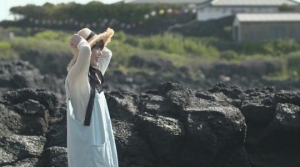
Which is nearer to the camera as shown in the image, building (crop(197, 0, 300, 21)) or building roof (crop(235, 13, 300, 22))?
building roof (crop(235, 13, 300, 22))

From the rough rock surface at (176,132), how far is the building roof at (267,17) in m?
38.4

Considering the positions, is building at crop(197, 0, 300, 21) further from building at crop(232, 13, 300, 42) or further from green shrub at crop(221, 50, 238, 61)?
green shrub at crop(221, 50, 238, 61)

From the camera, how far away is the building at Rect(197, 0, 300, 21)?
2047 inches

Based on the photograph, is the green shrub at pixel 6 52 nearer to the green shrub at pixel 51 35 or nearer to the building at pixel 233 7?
the green shrub at pixel 51 35

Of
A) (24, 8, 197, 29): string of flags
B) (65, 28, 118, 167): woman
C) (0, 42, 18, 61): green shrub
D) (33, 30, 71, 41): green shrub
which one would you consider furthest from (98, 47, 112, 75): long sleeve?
(24, 8, 197, 29): string of flags

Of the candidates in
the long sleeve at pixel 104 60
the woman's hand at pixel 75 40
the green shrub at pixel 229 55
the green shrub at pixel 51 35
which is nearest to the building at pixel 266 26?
the green shrub at pixel 229 55

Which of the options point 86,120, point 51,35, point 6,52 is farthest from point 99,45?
point 51,35

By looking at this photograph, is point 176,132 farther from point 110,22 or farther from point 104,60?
point 110,22

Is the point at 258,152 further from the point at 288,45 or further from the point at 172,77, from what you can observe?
the point at 288,45

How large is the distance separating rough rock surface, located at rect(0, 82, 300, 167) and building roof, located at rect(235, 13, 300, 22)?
126 ft

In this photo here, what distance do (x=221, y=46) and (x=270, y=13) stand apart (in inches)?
108

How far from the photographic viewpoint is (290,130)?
926cm

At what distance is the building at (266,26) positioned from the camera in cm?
4878

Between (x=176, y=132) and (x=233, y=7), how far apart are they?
145 feet
